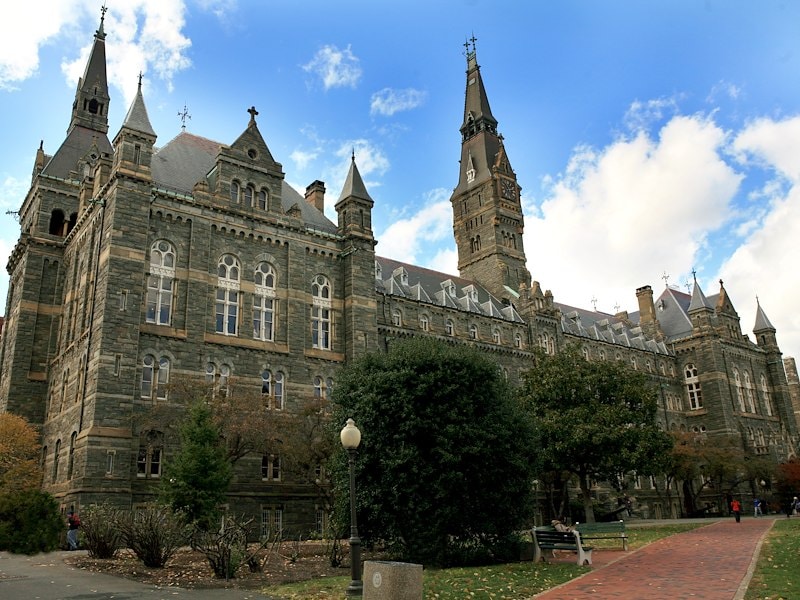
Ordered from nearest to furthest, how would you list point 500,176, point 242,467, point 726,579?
point 726,579
point 242,467
point 500,176

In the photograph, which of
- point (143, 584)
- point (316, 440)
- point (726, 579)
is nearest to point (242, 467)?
point (316, 440)

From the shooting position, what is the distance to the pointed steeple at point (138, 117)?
127ft

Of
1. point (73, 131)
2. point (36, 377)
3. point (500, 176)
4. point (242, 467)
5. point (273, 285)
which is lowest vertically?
point (242, 467)

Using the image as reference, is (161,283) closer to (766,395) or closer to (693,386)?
(693,386)

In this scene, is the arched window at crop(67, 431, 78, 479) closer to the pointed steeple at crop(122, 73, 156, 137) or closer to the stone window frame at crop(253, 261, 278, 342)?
the stone window frame at crop(253, 261, 278, 342)

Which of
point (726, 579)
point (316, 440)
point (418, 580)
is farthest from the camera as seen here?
point (316, 440)

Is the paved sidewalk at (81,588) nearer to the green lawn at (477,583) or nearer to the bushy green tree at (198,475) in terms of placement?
the green lawn at (477,583)

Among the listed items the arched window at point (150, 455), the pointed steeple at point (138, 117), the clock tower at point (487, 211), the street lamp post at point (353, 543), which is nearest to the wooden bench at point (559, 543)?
the street lamp post at point (353, 543)

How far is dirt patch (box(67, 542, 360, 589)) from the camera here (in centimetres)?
1908

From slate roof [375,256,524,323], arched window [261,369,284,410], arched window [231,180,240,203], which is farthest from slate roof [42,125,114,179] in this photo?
slate roof [375,256,524,323]

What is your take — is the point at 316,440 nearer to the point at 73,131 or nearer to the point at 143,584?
the point at 143,584

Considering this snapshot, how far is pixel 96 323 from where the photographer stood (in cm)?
3556

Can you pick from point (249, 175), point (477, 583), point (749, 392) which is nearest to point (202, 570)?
point (477, 583)

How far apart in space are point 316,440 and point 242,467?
5.37 meters
